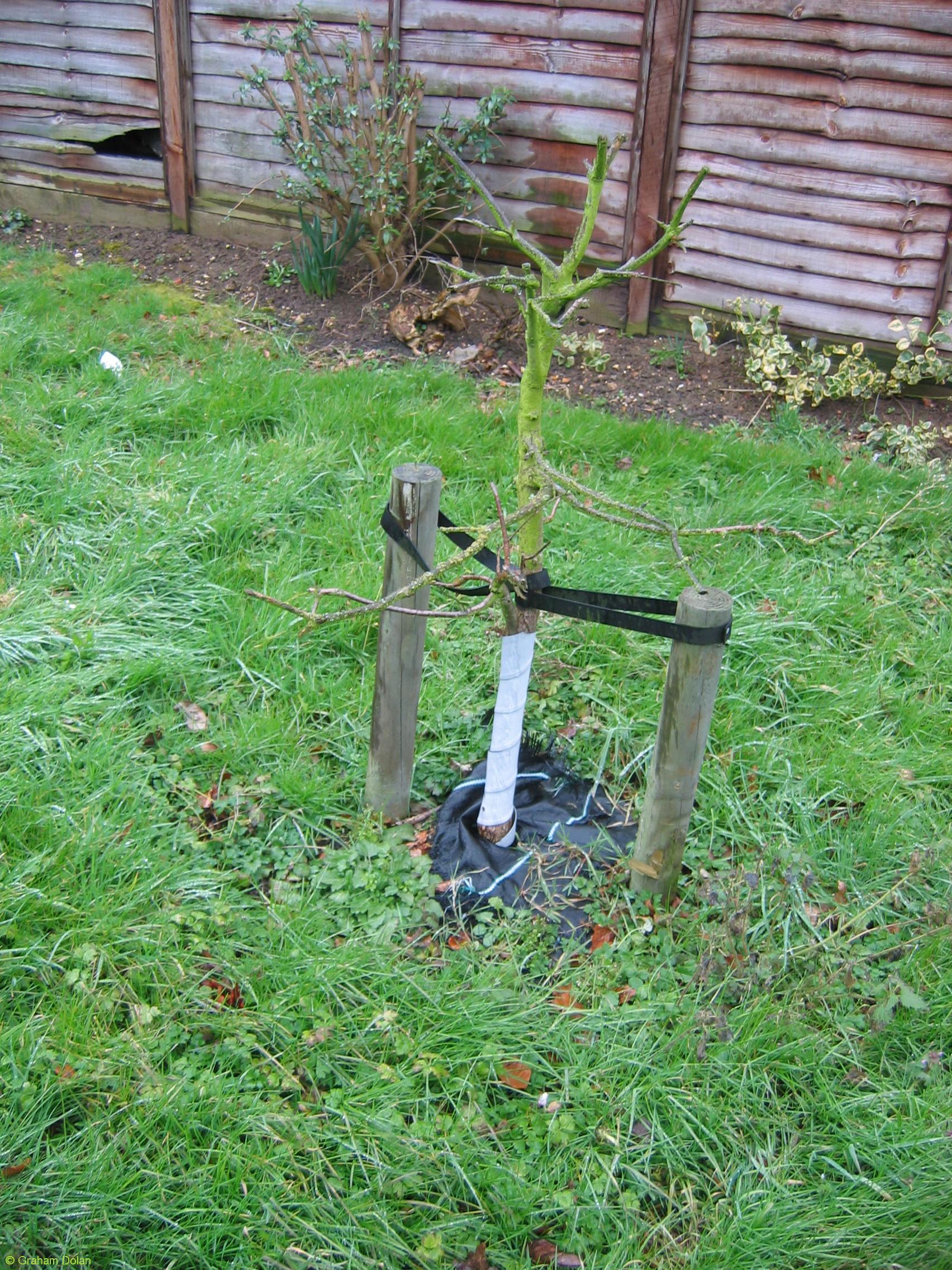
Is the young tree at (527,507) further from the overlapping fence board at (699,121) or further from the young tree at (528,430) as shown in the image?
the overlapping fence board at (699,121)

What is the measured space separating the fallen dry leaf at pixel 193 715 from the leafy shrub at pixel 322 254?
156 inches

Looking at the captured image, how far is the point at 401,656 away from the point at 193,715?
0.85 meters

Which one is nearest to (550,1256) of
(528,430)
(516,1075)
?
(516,1075)

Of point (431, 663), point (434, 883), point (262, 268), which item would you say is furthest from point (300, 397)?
point (434, 883)

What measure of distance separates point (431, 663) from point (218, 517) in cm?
108

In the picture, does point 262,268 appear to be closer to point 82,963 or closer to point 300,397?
point 300,397

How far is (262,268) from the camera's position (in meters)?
7.03

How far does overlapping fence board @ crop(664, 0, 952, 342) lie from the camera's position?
5262mm

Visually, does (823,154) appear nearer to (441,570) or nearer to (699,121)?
(699,121)

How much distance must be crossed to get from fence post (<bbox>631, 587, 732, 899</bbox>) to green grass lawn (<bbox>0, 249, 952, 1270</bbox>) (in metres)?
0.12

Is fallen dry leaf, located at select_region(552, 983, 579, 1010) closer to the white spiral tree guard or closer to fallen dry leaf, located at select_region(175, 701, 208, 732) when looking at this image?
the white spiral tree guard

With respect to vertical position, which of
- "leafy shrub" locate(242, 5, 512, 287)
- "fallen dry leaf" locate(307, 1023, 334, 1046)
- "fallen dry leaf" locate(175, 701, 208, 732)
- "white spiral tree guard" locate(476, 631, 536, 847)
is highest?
"leafy shrub" locate(242, 5, 512, 287)

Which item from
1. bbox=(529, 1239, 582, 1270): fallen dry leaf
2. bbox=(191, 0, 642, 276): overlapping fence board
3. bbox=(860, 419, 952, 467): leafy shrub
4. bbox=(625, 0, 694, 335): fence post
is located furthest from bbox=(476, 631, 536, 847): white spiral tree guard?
bbox=(191, 0, 642, 276): overlapping fence board

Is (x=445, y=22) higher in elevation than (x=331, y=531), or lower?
higher
